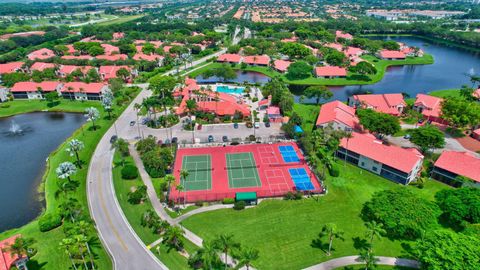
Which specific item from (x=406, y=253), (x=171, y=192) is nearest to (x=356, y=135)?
(x=406, y=253)

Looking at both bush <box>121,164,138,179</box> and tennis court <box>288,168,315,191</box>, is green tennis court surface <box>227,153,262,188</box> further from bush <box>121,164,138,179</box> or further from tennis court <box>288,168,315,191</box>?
bush <box>121,164,138,179</box>

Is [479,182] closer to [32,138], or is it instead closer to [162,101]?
[162,101]

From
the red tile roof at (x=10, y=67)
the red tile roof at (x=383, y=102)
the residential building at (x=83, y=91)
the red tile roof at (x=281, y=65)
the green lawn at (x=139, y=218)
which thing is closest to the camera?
the green lawn at (x=139, y=218)

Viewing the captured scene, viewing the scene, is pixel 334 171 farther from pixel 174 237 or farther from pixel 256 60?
pixel 256 60

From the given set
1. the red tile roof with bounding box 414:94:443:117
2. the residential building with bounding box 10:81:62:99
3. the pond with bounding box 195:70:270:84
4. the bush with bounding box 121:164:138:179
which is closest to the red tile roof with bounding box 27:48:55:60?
the residential building with bounding box 10:81:62:99

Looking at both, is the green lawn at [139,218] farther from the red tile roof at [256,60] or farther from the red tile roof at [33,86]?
the red tile roof at [256,60]

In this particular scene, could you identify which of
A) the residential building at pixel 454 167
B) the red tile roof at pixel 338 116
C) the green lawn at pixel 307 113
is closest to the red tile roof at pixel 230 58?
the green lawn at pixel 307 113

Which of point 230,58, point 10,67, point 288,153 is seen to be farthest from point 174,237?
point 10,67
